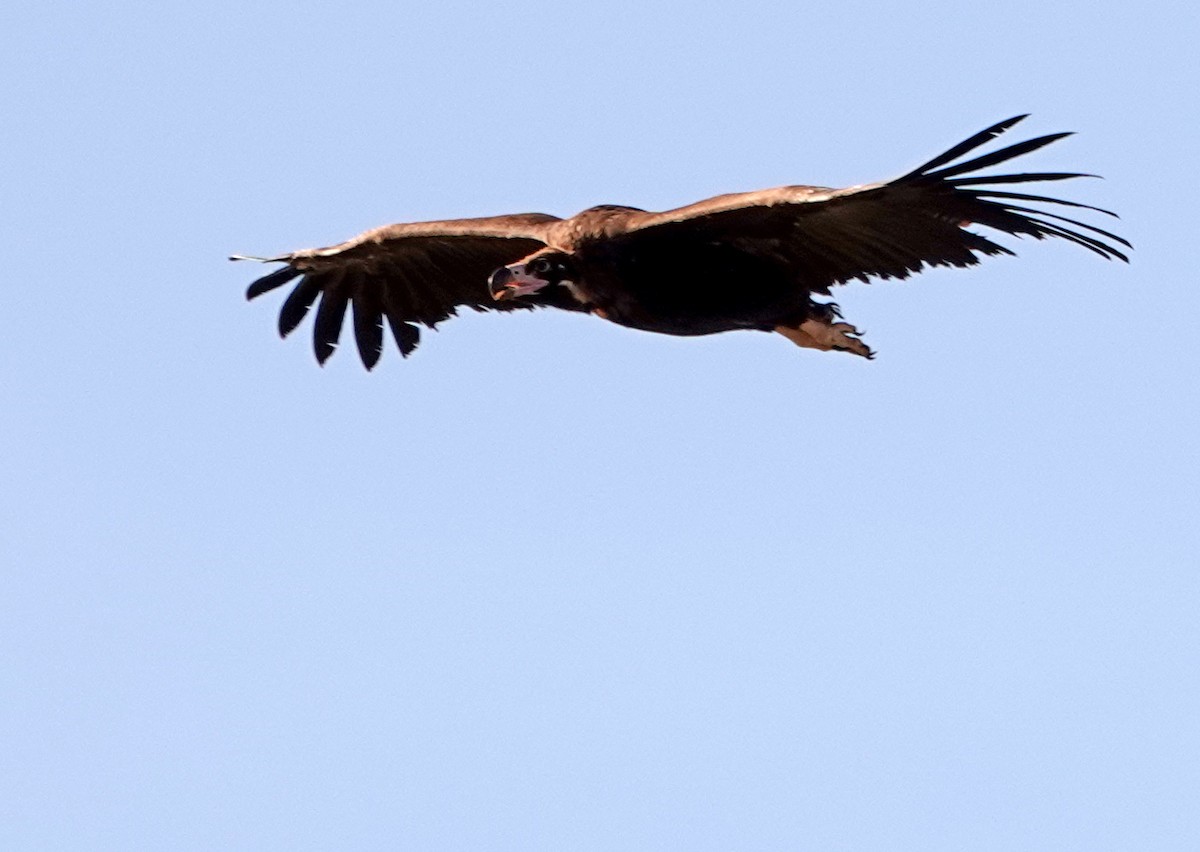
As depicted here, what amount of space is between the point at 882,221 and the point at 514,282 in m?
2.56

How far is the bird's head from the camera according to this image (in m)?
16.1

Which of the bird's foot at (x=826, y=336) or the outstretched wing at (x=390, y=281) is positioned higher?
the outstretched wing at (x=390, y=281)

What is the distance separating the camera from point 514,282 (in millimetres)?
16312

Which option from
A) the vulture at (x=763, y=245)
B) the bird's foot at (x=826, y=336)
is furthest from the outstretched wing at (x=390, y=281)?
the bird's foot at (x=826, y=336)

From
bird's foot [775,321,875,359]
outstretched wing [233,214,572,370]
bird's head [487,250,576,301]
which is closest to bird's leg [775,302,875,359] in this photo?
bird's foot [775,321,875,359]

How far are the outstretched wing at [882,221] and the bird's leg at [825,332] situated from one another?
0.26 m

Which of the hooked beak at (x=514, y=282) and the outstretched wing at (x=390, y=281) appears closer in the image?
the hooked beak at (x=514, y=282)

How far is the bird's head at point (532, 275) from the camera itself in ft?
52.7

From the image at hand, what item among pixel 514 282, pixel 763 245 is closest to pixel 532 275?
pixel 514 282

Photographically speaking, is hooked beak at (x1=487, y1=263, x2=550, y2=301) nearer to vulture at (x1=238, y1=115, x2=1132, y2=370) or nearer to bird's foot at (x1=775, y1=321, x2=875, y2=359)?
vulture at (x1=238, y1=115, x2=1132, y2=370)

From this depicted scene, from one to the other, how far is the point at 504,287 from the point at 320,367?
2820mm

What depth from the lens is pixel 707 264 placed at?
604 inches

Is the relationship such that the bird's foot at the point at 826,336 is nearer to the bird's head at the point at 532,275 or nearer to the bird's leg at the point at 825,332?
the bird's leg at the point at 825,332

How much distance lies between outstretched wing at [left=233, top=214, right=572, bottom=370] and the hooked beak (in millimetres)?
1109
